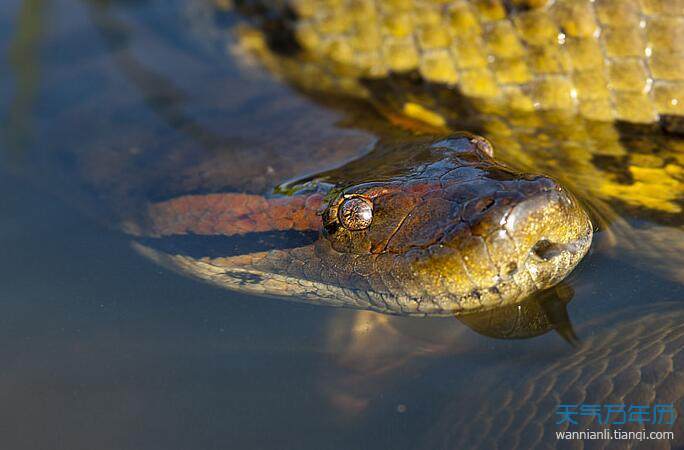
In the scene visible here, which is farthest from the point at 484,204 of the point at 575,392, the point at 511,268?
the point at 575,392

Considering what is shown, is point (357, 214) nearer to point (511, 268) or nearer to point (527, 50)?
point (511, 268)

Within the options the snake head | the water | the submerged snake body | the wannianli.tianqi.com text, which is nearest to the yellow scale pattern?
the water

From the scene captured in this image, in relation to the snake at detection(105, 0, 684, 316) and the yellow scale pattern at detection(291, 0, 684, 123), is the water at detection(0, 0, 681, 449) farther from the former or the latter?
the yellow scale pattern at detection(291, 0, 684, 123)

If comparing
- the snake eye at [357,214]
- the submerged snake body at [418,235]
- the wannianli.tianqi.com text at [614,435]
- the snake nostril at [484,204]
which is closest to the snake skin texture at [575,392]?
the wannianli.tianqi.com text at [614,435]

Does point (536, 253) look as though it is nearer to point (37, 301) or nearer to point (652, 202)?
point (652, 202)

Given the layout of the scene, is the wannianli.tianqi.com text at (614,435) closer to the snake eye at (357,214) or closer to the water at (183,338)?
the water at (183,338)

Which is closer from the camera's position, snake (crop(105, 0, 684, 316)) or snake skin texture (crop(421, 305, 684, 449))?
snake skin texture (crop(421, 305, 684, 449))

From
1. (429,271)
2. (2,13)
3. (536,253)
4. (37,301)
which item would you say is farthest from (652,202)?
(2,13)
